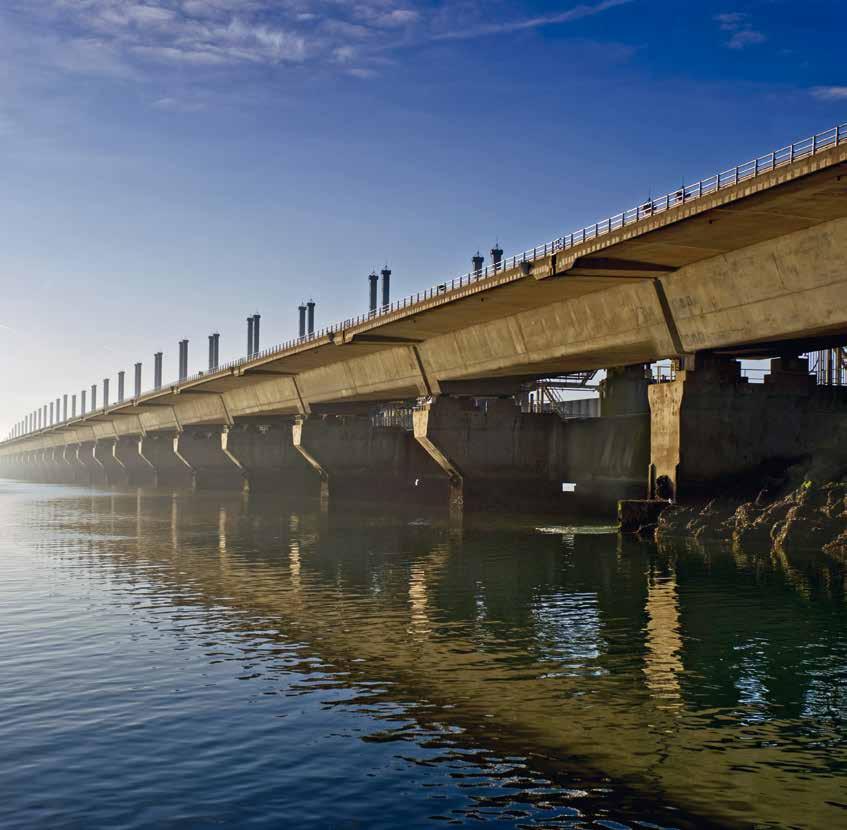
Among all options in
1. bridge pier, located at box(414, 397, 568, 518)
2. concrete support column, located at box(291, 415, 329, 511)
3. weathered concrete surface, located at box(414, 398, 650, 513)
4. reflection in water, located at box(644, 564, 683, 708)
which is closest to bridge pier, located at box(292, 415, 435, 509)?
concrete support column, located at box(291, 415, 329, 511)

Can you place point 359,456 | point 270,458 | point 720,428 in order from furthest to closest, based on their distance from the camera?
1. point 270,458
2. point 359,456
3. point 720,428

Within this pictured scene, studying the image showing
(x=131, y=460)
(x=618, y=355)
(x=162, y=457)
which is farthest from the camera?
(x=131, y=460)

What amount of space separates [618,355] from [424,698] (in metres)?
34.8

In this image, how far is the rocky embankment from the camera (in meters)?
38.2

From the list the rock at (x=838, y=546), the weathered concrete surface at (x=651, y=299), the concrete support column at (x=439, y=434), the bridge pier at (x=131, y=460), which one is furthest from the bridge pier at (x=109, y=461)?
the rock at (x=838, y=546)

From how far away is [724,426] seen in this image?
4297 centimetres

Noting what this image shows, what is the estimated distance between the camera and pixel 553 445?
6612 centimetres

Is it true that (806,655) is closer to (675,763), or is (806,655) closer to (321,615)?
(675,763)

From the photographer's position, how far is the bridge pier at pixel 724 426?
42.3 m

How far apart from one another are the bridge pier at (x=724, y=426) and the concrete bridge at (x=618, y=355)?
0.25 ft

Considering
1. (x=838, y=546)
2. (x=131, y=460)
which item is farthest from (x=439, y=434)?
(x=131, y=460)

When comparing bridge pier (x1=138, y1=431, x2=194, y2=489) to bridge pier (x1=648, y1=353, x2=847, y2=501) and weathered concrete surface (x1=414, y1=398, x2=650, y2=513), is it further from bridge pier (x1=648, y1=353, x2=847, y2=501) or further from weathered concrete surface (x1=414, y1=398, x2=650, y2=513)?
bridge pier (x1=648, y1=353, x2=847, y2=501)

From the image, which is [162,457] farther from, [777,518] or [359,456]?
[777,518]

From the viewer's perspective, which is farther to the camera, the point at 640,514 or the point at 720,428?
the point at 640,514
